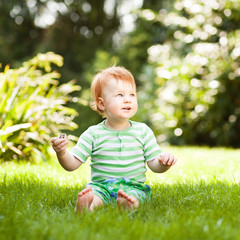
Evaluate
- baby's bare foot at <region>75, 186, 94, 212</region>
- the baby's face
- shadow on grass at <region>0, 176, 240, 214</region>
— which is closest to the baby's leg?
baby's bare foot at <region>75, 186, 94, 212</region>

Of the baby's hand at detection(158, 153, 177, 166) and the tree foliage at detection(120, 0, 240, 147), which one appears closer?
the baby's hand at detection(158, 153, 177, 166)

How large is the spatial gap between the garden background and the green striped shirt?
0.27m

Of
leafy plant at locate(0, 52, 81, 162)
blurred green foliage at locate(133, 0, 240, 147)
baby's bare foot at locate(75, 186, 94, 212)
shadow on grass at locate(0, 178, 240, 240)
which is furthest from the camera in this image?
blurred green foliage at locate(133, 0, 240, 147)

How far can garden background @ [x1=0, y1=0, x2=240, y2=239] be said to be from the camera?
219cm

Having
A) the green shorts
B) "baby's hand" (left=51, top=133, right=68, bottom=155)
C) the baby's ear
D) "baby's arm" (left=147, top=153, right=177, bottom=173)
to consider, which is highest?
the baby's ear

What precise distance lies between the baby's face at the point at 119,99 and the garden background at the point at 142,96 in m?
0.61

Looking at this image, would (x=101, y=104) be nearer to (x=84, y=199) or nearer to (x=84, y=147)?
(x=84, y=147)

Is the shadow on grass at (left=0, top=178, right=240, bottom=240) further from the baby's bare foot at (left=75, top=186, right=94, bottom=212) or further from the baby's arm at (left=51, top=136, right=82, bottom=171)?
the baby's arm at (left=51, top=136, right=82, bottom=171)

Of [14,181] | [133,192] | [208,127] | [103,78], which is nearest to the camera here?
[133,192]

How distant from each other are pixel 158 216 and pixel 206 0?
653cm

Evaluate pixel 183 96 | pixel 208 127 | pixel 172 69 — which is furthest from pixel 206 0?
pixel 208 127

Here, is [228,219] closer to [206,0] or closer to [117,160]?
[117,160]

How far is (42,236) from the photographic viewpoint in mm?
1463

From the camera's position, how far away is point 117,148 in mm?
2301
